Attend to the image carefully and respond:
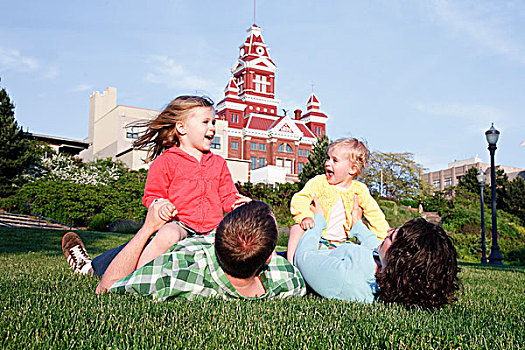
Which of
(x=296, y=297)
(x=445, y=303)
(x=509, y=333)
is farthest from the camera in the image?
(x=296, y=297)

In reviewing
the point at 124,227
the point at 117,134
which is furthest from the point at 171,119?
the point at 117,134

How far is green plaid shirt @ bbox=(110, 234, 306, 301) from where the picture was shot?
8.28 ft

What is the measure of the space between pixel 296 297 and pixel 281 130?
133 feet

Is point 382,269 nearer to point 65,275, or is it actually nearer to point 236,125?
point 65,275

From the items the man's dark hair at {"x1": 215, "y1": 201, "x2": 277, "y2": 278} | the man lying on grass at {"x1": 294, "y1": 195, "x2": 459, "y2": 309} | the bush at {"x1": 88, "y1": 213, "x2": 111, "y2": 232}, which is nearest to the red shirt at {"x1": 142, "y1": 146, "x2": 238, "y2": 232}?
the man lying on grass at {"x1": 294, "y1": 195, "x2": 459, "y2": 309}

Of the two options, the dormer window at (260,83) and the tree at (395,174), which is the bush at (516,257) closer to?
the tree at (395,174)

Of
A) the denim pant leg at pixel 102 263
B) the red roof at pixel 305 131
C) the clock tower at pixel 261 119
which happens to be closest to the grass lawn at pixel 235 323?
the denim pant leg at pixel 102 263

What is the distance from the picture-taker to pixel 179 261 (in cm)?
262

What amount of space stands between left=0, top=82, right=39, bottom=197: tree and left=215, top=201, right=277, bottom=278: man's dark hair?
2124cm

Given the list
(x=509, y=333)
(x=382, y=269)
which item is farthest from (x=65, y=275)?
(x=509, y=333)

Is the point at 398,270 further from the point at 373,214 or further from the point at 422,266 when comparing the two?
the point at 373,214

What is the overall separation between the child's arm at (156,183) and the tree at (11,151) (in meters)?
19.9

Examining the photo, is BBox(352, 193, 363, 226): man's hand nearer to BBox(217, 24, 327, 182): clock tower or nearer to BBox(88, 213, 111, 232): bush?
BBox(88, 213, 111, 232): bush

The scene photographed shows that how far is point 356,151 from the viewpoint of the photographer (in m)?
4.44
